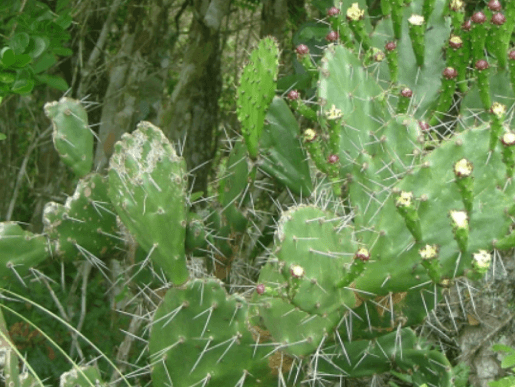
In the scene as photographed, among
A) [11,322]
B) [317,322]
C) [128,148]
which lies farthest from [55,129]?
[11,322]

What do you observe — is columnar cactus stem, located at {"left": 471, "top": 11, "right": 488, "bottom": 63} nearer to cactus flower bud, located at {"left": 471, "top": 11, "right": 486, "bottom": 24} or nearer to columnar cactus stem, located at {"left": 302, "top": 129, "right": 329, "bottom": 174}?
cactus flower bud, located at {"left": 471, "top": 11, "right": 486, "bottom": 24}

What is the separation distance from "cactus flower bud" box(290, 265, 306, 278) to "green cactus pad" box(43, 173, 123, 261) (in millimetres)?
622

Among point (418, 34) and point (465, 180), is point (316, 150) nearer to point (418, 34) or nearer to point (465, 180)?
point (418, 34)

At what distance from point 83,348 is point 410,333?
178 cm

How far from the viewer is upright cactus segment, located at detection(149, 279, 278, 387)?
66.1 inches

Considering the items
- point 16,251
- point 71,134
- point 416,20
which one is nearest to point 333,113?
point 416,20

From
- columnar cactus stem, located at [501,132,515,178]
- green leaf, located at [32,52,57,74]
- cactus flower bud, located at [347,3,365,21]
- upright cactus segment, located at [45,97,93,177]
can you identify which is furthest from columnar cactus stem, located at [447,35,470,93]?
green leaf, located at [32,52,57,74]

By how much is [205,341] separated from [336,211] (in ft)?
1.35

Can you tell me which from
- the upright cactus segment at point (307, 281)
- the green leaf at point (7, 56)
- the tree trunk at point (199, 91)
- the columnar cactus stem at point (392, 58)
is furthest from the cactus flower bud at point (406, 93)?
the tree trunk at point (199, 91)

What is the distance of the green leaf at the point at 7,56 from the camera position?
1621 millimetres

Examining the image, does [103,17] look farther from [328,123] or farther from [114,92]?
[328,123]

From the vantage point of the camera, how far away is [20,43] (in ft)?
5.77

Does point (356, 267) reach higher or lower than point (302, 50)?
lower

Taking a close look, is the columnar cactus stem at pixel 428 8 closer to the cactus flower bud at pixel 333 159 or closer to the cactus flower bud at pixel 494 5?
the cactus flower bud at pixel 494 5
